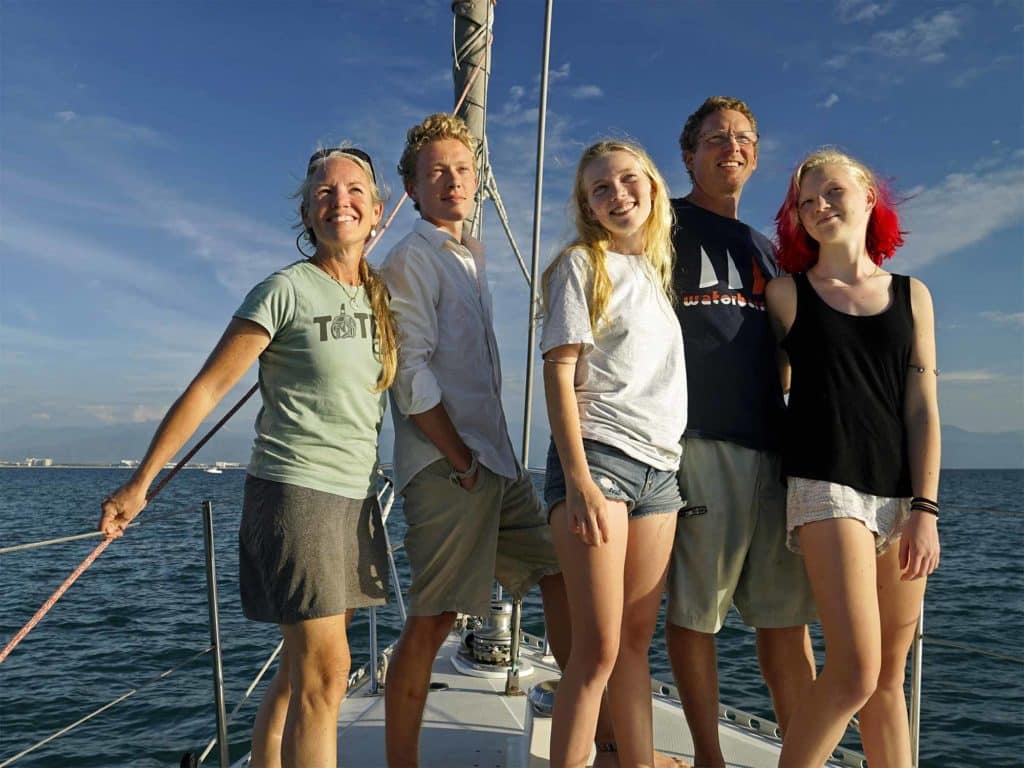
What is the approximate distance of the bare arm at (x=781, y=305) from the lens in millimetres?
2029

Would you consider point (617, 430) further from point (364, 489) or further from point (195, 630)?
point (195, 630)

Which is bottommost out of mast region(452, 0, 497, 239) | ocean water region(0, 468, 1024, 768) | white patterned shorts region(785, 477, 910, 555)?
ocean water region(0, 468, 1024, 768)

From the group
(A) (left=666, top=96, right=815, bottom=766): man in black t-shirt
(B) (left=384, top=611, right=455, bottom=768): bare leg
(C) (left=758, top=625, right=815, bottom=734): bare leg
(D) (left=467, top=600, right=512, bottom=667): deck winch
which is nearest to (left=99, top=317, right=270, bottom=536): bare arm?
(B) (left=384, top=611, right=455, bottom=768): bare leg

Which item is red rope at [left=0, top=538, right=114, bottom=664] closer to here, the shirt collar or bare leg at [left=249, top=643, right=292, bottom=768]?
bare leg at [left=249, top=643, right=292, bottom=768]

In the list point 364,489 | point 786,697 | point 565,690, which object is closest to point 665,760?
point 786,697

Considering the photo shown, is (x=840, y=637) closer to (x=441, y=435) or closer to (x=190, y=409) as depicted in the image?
(x=441, y=435)

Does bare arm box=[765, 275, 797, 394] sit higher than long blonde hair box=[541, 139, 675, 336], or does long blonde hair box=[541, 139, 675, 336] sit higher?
long blonde hair box=[541, 139, 675, 336]

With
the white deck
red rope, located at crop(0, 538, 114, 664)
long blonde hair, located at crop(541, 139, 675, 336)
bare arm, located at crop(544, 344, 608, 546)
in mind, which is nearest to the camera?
red rope, located at crop(0, 538, 114, 664)

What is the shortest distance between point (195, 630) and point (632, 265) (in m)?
10.2

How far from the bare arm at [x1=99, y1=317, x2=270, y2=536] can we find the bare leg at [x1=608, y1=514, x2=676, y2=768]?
37.9 inches

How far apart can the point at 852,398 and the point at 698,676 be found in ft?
2.63

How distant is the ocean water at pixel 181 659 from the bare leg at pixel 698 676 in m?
0.64

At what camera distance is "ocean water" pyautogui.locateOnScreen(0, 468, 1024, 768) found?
6.48 m

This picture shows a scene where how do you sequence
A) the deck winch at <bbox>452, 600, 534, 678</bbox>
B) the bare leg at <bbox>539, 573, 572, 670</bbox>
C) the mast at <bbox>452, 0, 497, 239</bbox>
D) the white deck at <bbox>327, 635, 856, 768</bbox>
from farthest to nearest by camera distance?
1. the deck winch at <bbox>452, 600, 534, 678</bbox>
2. the mast at <bbox>452, 0, 497, 239</bbox>
3. the white deck at <bbox>327, 635, 856, 768</bbox>
4. the bare leg at <bbox>539, 573, 572, 670</bbox>
